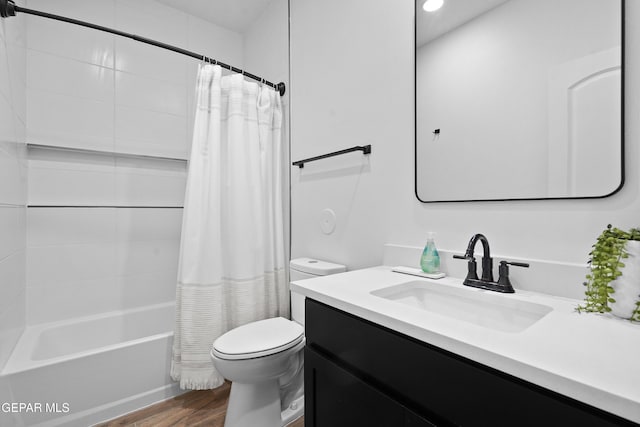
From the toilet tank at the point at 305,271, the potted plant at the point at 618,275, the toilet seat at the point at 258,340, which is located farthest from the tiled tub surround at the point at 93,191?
the potted plant at the point at 618,275

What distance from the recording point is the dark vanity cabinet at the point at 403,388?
47cm

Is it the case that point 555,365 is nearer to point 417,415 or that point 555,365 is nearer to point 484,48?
point 417,415

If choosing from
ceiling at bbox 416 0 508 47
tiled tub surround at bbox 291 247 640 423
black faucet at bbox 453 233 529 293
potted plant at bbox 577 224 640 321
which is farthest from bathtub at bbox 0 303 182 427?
ceiling at bbox 416 0 508 47

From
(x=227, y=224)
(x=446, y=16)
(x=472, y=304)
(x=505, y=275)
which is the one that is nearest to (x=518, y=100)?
(x=446, y=16)

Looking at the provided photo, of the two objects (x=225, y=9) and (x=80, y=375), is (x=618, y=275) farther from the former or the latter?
(x=225, y=9)

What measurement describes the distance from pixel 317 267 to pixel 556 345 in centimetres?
108

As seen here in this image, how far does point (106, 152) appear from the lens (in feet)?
6.41

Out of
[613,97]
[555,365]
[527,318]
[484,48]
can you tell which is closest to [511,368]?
[555,365]

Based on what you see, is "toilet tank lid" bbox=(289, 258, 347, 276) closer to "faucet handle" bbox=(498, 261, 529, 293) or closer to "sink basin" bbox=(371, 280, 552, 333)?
"sink basin" bbox=(371, 280, 552, 333)

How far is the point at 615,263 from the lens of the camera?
0.66 metres

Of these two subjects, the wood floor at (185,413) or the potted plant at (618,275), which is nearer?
the potted plant at (618,275)

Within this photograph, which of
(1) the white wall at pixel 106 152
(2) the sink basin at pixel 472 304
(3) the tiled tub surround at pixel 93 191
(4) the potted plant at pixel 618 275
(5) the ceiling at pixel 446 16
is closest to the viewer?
(4) the potted plant at pixel 618 275

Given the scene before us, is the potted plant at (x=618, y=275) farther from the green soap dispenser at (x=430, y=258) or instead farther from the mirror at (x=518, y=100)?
the green soap dispenser at (x=430, y=258)

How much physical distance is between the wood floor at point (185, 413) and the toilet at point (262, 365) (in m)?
0.18
